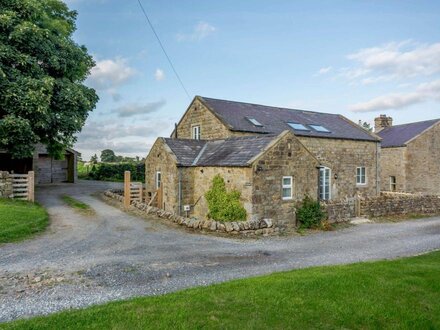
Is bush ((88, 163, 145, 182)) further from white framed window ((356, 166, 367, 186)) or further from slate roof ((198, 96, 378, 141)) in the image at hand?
white framed window ((356, 166, 367, 186))

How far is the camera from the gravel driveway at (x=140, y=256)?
7812 millimetres

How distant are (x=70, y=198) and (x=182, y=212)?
31.4 feet

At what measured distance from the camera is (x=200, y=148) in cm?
2178

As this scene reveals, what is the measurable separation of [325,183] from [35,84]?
1943cm

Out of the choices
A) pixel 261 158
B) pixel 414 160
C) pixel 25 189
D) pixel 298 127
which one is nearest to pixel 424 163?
pixel 414 160

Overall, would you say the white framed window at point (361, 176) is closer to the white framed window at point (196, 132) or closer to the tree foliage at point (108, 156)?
the white framed window at point (196, 132)

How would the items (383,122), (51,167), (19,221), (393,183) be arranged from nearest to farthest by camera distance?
(19,221)
(393,183)
(51,167)
(383,122)

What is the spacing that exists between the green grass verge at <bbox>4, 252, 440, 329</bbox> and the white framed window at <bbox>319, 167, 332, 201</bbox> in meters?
16.6

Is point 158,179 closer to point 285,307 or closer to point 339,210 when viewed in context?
point 339,210

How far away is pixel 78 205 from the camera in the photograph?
69.3 feet

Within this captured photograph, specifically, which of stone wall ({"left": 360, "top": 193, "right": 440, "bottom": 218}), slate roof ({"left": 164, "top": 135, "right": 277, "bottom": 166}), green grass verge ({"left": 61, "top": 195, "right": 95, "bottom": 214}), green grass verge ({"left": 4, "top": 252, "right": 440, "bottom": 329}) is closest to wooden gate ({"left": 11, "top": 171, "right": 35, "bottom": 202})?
green grass verge ({"left": 61, "top": 195, "right": 95, "bottom": 214})

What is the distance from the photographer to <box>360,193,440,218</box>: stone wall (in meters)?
20.9

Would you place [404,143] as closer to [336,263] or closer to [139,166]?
[336,263]

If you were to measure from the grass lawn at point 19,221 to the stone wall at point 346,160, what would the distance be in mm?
16450
